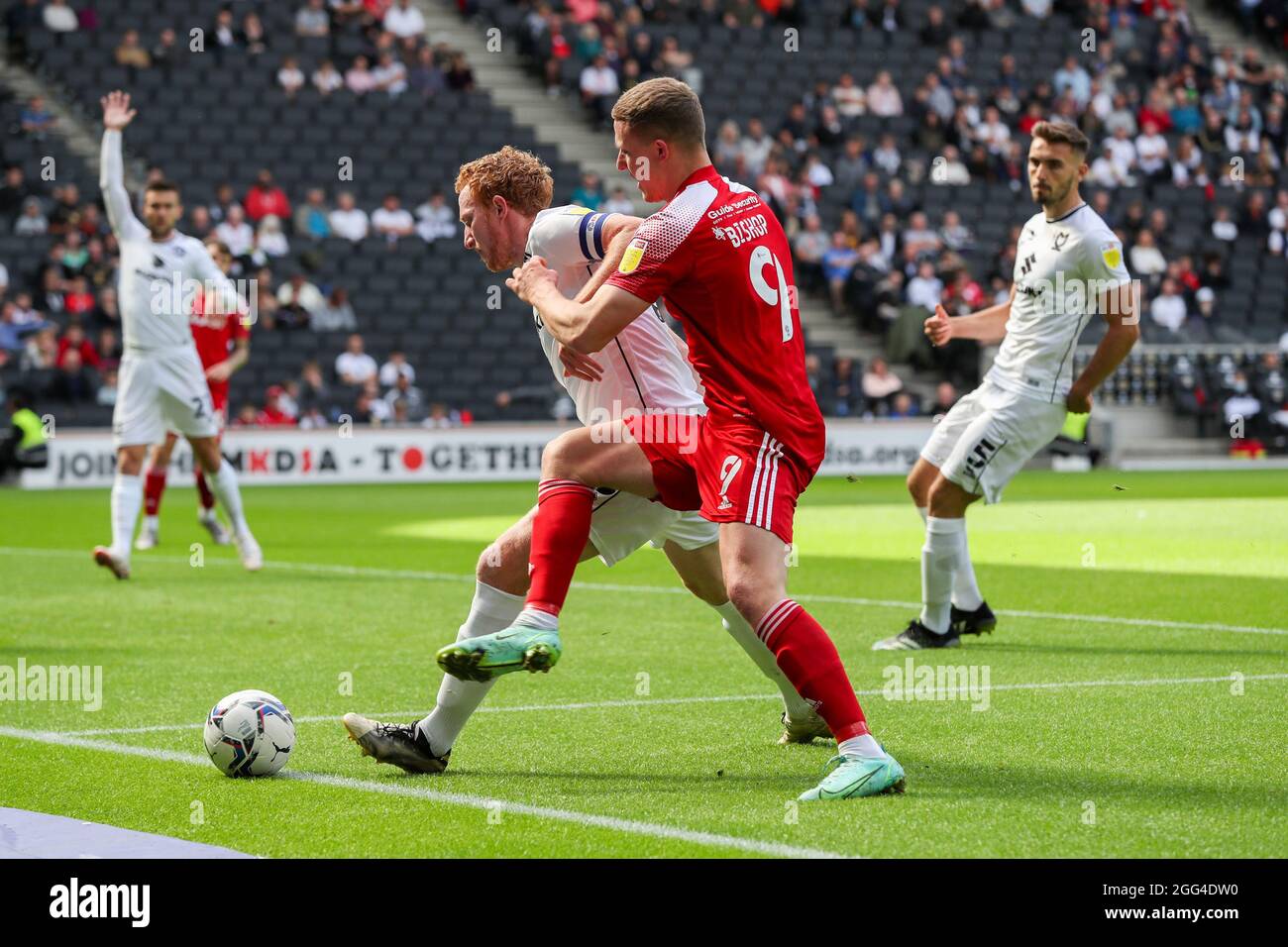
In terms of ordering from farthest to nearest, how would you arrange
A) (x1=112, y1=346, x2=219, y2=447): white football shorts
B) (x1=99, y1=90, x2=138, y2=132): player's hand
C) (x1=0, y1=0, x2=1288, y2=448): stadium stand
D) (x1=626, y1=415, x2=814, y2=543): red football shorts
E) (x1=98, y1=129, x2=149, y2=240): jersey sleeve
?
(x1=0, y1=0, x2=1288, y2=448): stadium stand → (x1=112, y1=346, x2=219, y2=447): white football shorts → (x1=98, y1=129, x2=149, y2=240): jersey sleeve → (x1=99, y1=90, x2=138, y2=132): player's hand → (x1=626, y1=415, x2=814, y2=543): red football shorts

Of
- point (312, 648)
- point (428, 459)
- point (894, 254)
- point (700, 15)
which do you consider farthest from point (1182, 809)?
point (700, 15)

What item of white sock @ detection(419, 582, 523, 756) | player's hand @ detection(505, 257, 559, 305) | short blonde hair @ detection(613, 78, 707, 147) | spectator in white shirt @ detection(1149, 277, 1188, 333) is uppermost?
spectator in white shirt @ detection(1149, 277, 1188, 333)

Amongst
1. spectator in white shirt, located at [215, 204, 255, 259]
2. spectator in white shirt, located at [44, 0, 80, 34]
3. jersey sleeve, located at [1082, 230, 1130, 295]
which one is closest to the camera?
jersey sleeve, located at [1082, 230, 1130, 295]

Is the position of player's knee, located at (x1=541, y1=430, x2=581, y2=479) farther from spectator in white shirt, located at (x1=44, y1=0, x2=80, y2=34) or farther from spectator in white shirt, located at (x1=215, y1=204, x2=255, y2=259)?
spectator in white shirt, located at (x1=44, y1=0, x2=80, y2=34)

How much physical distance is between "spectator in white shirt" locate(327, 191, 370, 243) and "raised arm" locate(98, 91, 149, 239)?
1453cm

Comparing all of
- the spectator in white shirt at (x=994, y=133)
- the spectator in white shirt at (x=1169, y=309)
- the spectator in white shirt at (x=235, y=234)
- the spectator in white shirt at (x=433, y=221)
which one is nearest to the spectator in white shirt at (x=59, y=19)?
the spectator in white shirt at (x=235, y=234)

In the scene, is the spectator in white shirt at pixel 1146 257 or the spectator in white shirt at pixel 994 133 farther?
the spectator in white shirt at pixel 994 133

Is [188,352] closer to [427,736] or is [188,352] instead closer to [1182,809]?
[427,736]

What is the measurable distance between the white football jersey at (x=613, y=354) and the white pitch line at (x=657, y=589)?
4.43 metres

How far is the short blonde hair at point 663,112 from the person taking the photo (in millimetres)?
5348

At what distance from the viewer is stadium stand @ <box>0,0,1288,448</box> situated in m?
27.5

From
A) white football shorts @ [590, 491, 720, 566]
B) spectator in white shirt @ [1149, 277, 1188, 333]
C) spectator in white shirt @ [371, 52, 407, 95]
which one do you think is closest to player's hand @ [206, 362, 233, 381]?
white football shorts @ [590, 491, 720, 566]

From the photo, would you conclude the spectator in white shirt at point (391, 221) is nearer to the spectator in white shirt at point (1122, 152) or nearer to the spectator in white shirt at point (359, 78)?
the spectator in white shirt at point (359, 78)

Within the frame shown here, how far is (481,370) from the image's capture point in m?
27.3
